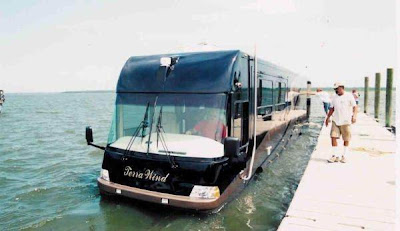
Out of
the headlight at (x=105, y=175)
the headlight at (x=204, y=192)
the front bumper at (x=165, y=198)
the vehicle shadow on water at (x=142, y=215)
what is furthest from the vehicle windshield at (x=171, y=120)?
the vehicle shadow on water at (x=142, y=215)

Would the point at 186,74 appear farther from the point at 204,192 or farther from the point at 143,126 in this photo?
the point at 204,192

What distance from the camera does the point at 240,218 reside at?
6141 millimetres

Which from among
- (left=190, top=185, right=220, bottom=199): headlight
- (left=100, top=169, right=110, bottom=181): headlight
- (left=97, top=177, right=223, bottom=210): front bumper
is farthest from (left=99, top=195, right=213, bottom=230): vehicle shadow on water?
(left=100, top=169, right=110, bottom=181): headlight

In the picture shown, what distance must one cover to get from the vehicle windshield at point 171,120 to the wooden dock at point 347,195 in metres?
1.76

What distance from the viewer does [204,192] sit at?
5441mm

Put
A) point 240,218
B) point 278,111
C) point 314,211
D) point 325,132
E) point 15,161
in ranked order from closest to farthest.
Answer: point 314,211
point 240,218
point 278,111
point 15,161
point 325,132

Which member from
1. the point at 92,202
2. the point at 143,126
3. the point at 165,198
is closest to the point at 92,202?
the point at 92,202

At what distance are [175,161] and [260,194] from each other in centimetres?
280

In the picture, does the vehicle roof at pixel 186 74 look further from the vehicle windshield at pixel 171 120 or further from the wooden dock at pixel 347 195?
the wooden dock at pixel 347 195

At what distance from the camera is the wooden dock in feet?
15.3

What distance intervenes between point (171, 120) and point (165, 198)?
1.38 meters

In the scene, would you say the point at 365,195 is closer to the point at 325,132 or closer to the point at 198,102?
the point at 198,102

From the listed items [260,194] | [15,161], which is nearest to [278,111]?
[260,194]

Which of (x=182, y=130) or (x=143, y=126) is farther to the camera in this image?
(x=143, y=126)
